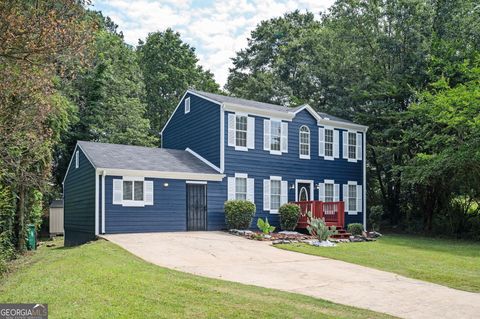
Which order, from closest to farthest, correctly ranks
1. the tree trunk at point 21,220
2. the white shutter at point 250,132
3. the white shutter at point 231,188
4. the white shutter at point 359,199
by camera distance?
the tree trunk at point 21,220 → the white shutter at point 231,188 → the white shutter at point 250,132 → the white shutter at point 359,199

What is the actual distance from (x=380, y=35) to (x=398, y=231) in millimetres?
11383

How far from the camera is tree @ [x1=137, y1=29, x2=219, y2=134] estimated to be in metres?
40.9

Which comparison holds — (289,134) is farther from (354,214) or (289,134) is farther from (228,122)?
(354,214)

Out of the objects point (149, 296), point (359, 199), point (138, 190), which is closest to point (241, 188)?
point (138, 190)

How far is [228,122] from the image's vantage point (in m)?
20.6

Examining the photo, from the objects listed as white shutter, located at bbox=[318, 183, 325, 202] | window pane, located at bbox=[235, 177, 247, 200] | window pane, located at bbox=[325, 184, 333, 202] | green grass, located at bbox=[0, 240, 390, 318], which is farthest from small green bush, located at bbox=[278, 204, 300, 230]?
green grass, located at bbox=[0, 240, 390, 318]

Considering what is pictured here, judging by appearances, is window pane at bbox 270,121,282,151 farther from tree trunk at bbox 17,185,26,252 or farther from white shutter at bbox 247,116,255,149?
tree trunk at bbox 17,185,26,252

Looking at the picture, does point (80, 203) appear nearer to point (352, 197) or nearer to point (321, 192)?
point (321, 192)

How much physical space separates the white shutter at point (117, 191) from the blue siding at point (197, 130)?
15.3 ft

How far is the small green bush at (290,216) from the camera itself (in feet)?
68.3

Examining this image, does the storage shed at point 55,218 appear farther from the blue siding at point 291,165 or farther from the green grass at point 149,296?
the green grass at point 149,296

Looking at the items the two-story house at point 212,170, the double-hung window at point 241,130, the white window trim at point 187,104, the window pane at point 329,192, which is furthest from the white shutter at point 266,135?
the window pane at point 329,192

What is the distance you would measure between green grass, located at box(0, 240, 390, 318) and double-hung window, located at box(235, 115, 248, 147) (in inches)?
459

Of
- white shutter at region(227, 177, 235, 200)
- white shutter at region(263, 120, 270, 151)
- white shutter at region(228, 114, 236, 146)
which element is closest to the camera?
white shutter at region(227, 177, 235, 200)
